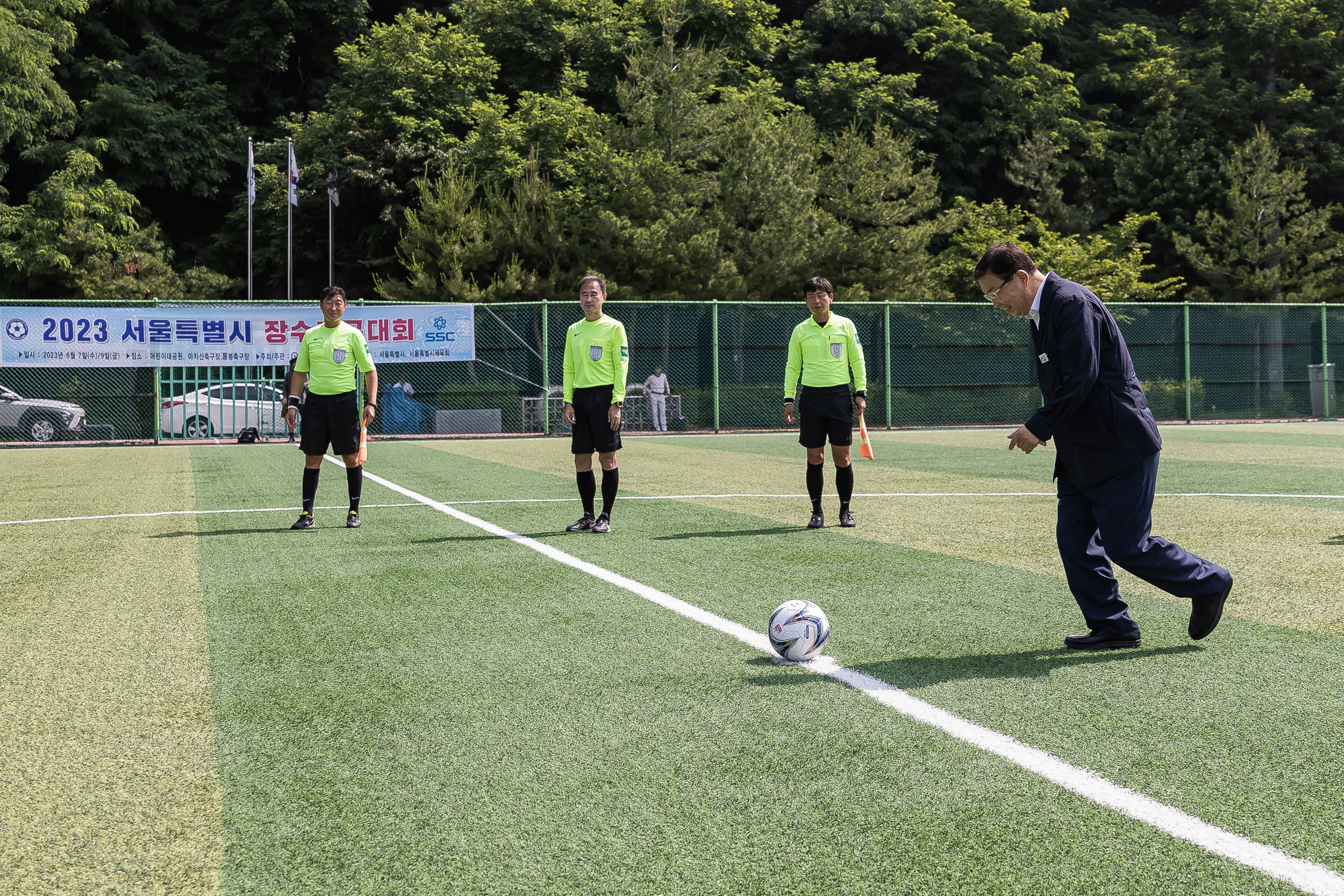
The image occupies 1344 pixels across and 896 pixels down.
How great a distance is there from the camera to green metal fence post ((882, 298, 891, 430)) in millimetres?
24406

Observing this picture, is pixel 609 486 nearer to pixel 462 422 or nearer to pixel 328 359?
pixel 328 359

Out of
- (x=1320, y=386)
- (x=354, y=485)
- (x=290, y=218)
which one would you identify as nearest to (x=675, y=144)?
(x=290, y=218)

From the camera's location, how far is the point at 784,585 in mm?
6086

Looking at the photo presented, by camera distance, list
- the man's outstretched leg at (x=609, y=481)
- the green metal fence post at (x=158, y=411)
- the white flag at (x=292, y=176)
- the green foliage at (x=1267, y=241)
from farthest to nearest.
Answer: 1. the green foliage at (x=1267, y=241)
2. the white flag at (x=292, y=176)
3. the green metal fence post at (x=158, y=411)
4. the man's outstretched leg at (x=609, y=481)

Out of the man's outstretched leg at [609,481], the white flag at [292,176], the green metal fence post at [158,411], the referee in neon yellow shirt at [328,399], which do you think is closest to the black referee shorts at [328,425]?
the referee in neon yellow shirt at [328,399]

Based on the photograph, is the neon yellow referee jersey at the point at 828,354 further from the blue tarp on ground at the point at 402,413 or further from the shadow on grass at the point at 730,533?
the blue tarp on ground at the point at 402,413

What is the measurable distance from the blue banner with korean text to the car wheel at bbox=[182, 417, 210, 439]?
3.50ft

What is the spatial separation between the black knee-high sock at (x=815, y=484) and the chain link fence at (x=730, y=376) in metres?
14.4

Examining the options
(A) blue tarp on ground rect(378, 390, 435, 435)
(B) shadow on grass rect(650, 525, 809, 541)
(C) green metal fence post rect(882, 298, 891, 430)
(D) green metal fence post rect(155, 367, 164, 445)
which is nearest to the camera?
(B) shadow on grass rect(650, 525, 809, 541)

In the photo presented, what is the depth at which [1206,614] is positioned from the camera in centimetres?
441

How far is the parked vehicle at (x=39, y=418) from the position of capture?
66.2ft

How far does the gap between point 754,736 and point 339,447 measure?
6.35 m

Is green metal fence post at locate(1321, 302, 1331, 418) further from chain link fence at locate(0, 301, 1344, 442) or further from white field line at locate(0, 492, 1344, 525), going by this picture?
white field line at locate(0, 492, 1344, 525)

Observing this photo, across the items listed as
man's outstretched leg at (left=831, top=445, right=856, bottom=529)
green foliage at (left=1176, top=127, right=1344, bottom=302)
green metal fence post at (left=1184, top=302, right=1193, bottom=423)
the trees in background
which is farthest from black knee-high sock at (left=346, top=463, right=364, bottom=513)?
green foliage at (left=1176, top=127, right=1344, bottom=302)
